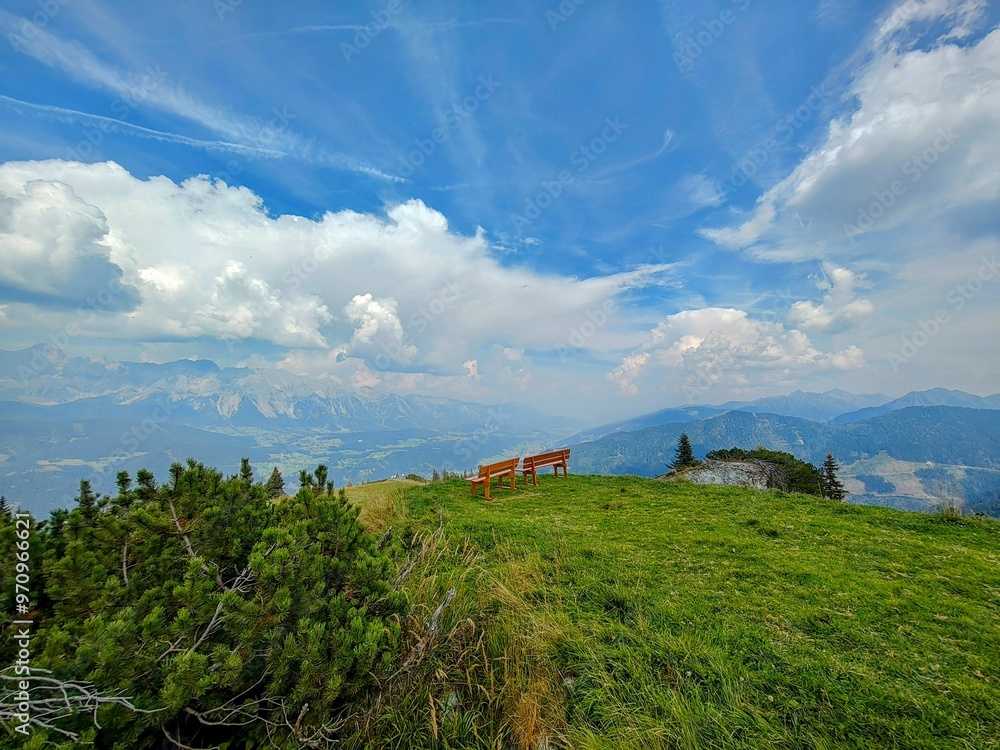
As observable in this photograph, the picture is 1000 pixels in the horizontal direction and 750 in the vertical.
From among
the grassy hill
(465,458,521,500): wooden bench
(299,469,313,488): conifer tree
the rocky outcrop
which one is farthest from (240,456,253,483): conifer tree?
the rocky outcrop

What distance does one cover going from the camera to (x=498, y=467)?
1342 centimetres

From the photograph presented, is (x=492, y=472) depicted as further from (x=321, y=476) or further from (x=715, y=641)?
(x=715, y=641)

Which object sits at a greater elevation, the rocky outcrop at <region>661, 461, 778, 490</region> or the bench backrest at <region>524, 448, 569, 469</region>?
the bench backrest at <region>524, 448, 569, 469</region>

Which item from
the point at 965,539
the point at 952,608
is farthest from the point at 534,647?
the point at 965,539

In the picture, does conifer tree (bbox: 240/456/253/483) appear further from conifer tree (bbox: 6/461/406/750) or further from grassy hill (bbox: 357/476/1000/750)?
grassy hill (bbox: 357/476/1000/750)

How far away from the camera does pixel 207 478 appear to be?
372 cm

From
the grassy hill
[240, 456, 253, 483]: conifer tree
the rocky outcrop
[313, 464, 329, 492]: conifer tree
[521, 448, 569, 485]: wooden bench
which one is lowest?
the rocky outcrop

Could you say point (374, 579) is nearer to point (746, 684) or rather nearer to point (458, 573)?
point (458, 573)

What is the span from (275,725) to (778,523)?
8.90m

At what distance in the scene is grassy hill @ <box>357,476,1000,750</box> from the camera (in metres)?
3.08

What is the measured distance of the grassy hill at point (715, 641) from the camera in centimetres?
308

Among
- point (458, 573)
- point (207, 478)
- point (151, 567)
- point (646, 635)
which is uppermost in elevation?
point (207, 478)

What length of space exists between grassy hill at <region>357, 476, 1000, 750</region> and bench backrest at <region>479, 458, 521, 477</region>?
5.31 metres

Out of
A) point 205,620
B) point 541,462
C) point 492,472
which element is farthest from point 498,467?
point 205,620
